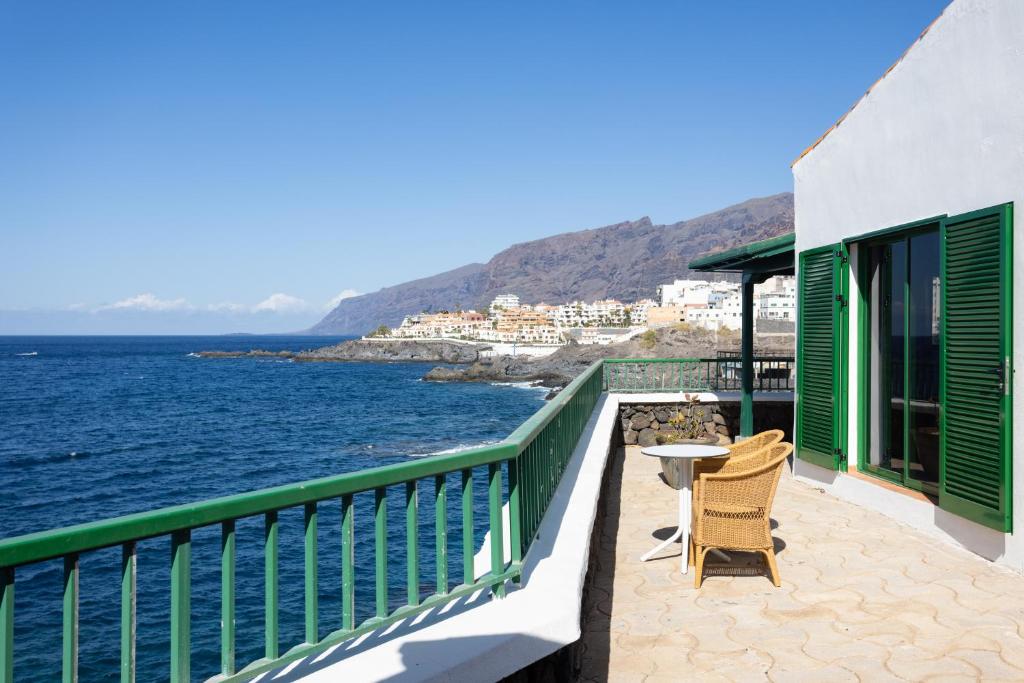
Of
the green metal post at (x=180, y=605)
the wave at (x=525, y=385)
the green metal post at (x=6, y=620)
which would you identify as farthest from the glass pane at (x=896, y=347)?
the wave at (x=525, y=385)

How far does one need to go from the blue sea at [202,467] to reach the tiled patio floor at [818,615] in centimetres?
717

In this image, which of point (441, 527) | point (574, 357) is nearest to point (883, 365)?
point (441, 527)

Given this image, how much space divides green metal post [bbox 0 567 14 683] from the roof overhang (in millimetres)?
8630

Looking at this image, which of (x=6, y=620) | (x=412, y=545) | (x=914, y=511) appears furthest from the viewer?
(x=914, y=511)

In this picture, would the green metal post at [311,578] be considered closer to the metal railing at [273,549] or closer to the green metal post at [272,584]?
the metal railing at [273,549]

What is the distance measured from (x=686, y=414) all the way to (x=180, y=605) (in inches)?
446

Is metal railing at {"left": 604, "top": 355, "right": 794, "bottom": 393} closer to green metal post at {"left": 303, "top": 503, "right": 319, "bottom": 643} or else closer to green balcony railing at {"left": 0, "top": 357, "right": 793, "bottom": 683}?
green balcony railing at {"left": 0, "top": 357, "right": 793, "bottom": 683}

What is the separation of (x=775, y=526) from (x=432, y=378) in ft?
247

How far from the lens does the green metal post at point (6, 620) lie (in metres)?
1.73

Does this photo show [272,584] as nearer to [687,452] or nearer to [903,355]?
[687,452]

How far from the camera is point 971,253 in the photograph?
5.89 m

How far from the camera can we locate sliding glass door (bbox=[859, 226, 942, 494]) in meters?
6.82

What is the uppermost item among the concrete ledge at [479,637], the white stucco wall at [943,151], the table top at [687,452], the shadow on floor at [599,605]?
the white stucco wall at [943,151]

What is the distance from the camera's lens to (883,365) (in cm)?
761
